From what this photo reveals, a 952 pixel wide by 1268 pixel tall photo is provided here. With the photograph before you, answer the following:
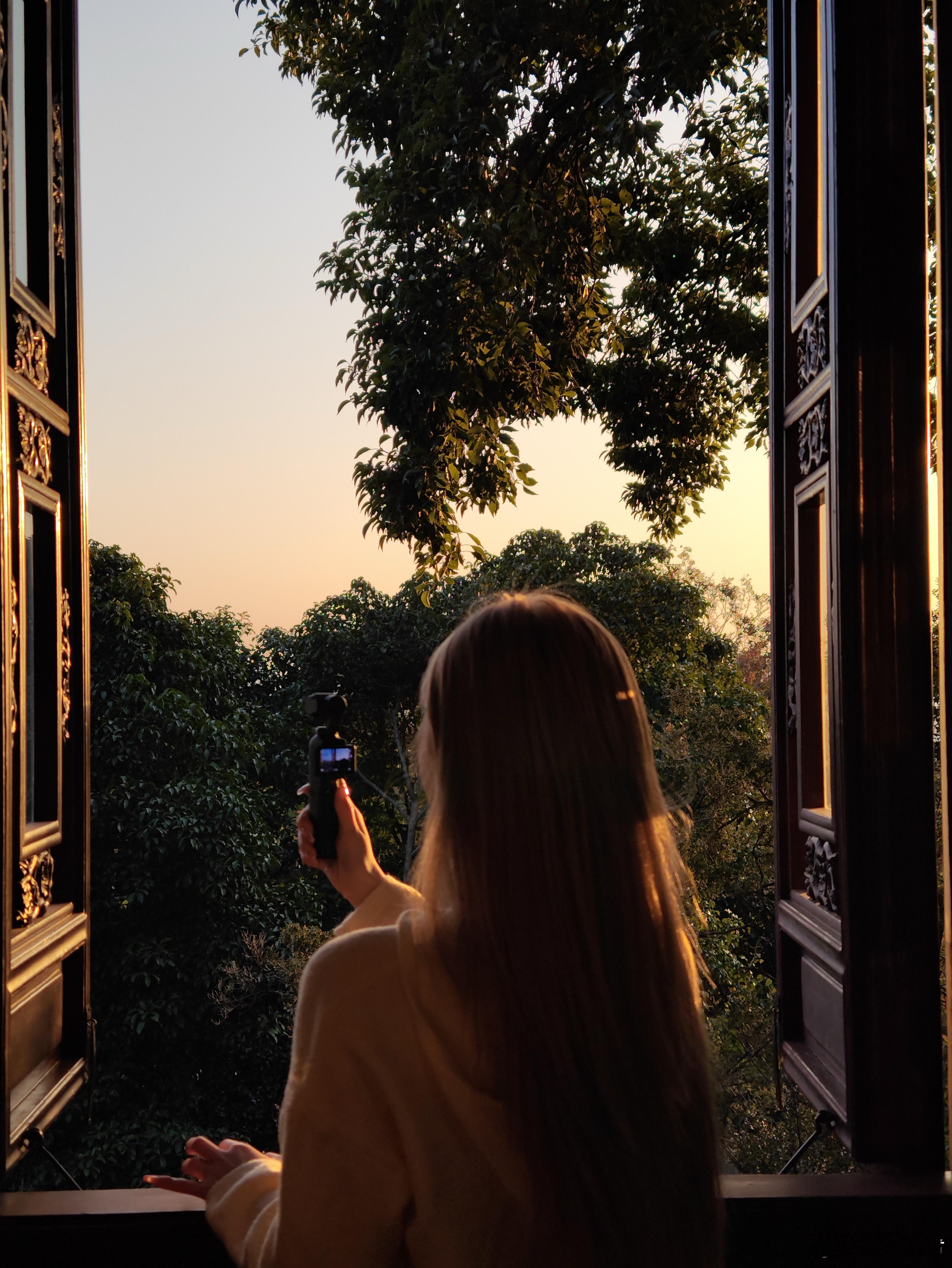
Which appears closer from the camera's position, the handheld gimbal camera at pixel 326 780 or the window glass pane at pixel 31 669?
the handheld gimbal camera at pixel 326 780

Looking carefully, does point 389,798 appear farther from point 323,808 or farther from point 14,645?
point 323,808

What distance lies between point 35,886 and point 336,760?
0.62 metres

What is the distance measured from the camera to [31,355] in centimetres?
143

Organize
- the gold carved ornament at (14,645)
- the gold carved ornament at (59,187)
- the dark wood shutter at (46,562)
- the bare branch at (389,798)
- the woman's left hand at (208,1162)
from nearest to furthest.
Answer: the woman's left hand at (208,1162) → the gold carved ornament at (14,645) → the dark wood shutter at (46,562) → the gold carved ornament at (59,187) → the bare branch at (389,798)

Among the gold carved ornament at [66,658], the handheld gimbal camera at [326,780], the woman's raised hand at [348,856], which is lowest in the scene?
the woman's raised hand at [348,856]

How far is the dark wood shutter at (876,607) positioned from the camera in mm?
1243

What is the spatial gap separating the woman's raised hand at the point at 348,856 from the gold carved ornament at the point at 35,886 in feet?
1.69

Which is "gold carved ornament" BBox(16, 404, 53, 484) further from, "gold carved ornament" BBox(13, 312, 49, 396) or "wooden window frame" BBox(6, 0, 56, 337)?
"wooden window frame" BBox(6, 0, 56, 337)

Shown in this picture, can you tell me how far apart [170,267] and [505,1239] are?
7.99 m

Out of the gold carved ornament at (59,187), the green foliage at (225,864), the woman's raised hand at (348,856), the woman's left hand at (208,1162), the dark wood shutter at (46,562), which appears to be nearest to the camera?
the woman's left hand at (208,1162)

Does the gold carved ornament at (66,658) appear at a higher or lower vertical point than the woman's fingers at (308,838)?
higher

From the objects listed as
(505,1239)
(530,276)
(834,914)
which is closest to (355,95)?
(530,276)

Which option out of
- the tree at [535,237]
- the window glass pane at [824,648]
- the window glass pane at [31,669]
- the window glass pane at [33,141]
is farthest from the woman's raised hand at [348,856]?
the tree at [535,237]

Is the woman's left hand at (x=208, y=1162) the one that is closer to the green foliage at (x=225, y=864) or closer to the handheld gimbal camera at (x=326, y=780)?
the handheld gimbal camera at (x=326, y=780)
